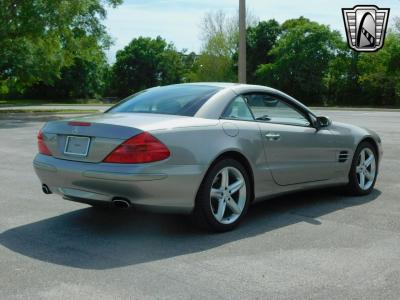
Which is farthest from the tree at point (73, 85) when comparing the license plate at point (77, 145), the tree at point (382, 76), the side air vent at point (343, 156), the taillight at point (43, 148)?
the license plate at point (77, 145)

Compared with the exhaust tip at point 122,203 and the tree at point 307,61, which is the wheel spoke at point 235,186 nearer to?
the exhaust tip at point 122,203

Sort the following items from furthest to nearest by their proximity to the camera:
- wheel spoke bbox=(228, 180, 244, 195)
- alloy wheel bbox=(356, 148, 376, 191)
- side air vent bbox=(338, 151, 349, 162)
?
alloy wheel bbox=(356, 148, 376, 191), side air vent bbox=(338, 151, 349, 162), wheel spoke bbox=(228, 180, 244, 195)

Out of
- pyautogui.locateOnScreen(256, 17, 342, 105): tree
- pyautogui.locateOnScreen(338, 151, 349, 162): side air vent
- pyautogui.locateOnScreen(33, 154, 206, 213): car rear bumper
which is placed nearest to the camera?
pyautogui.locateOnScreen(33, 154, 206, 213): car rear bumper

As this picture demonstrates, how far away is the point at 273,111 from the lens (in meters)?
6.23

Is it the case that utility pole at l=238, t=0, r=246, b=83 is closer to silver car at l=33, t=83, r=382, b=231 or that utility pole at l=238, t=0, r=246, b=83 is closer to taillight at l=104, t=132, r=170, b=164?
silver car at l=33, t=83, r=382, b=231

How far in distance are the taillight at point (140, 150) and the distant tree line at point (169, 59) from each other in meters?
22.5

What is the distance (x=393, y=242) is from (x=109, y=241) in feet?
8.14

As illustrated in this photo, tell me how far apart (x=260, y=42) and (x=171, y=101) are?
2274 inches

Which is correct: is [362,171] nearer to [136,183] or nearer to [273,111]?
[273,111]

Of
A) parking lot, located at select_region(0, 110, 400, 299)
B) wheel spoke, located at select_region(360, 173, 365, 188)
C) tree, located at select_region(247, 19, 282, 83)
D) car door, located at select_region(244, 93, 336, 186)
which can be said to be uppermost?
tree, located at select_region(247, 19, 282, 83)

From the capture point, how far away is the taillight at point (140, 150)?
4926mm

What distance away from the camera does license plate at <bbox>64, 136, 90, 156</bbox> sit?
17.0 ft

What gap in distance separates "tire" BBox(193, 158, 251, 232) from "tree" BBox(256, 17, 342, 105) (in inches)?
1897

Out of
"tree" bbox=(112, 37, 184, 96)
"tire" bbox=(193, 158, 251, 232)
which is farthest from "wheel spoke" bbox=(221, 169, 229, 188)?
"tree" bbox=(112, 37, 184, 96)
